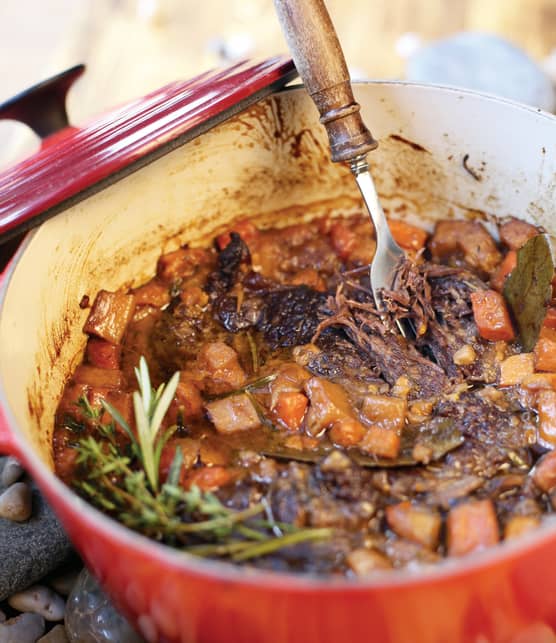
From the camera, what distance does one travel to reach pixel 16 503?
2.18 m

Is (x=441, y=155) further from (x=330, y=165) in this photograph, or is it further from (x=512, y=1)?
(x=512, y=1)

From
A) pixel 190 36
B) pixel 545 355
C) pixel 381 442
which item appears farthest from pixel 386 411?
pixel 190 36

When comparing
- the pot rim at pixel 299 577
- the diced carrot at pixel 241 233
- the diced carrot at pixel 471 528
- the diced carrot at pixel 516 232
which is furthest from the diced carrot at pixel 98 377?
the diced carrot at pixel 516 232

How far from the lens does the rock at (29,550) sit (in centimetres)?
212

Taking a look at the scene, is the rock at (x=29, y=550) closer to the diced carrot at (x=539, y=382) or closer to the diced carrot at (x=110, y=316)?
the diced carrot at (x=110, y=316)

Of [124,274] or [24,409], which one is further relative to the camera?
[124,274]

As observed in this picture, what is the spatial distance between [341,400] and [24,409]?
0.83m

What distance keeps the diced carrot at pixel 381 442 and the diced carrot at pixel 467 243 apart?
830 mm

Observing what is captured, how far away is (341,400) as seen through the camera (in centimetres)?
213

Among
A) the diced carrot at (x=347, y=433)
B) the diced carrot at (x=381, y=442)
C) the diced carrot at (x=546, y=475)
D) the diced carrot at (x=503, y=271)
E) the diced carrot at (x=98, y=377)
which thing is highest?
the diced carrot at (x=98, y=377)

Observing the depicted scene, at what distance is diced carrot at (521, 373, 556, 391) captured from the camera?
6.80 ft

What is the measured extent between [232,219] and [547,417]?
1311 millimetres

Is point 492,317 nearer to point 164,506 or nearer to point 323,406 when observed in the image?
point 323,406

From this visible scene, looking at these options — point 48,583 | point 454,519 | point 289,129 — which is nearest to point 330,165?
point 289,129
